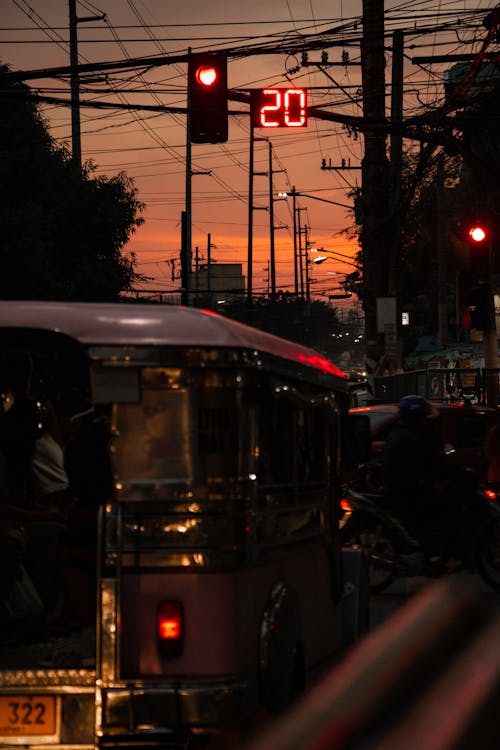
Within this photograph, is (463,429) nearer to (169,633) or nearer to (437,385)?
(437,385)

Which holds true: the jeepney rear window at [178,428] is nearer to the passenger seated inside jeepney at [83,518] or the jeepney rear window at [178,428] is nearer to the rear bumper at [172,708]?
the rear bumper at [172,708]

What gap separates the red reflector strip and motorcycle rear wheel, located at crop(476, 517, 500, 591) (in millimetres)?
8000

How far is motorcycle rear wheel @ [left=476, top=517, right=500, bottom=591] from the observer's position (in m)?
13.0

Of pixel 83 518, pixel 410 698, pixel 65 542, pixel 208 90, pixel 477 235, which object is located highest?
pixel 208 90

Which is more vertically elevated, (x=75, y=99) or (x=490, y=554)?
(x=75, y=99)

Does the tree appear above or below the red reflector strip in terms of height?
above

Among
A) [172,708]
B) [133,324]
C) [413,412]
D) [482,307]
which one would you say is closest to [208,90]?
[482,307]

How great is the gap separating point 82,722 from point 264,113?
44.9ft

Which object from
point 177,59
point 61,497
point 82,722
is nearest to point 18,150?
point 177,59

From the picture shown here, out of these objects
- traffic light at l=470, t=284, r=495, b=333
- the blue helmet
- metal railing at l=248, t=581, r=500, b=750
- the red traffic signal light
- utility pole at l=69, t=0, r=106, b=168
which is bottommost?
the blue helmet

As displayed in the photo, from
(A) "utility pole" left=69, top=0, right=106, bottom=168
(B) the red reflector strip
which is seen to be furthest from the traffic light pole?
(B) the red reflector strip

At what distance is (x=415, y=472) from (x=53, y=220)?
98.9ft

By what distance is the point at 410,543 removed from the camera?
496 inches

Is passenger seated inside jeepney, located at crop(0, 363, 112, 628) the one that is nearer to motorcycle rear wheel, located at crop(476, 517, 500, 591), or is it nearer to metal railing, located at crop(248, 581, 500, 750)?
metal railing, located at crop(248, 581, 500, 750)
